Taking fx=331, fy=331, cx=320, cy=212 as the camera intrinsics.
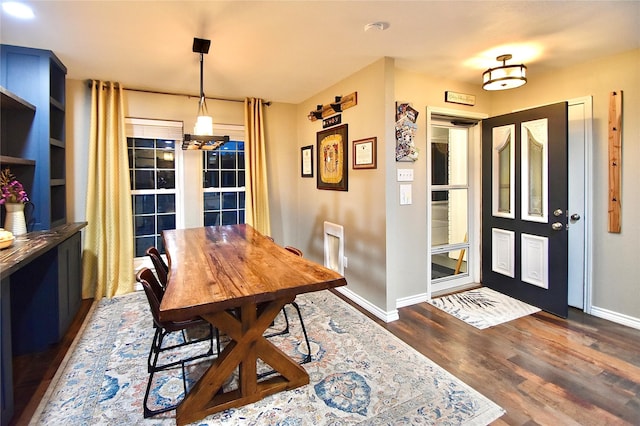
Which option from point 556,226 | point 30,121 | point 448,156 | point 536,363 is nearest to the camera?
point 536,363

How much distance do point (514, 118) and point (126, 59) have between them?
3.99 m

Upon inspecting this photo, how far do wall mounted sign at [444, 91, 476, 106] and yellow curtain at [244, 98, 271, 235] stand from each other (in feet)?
8.05

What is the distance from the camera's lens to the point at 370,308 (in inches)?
134

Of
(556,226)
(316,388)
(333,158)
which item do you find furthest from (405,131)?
(316,388)

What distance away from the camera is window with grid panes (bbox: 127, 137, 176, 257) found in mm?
4262

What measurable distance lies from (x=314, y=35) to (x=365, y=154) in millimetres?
1224

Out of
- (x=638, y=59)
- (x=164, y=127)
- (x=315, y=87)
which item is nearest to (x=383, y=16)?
(x=315, y=87)

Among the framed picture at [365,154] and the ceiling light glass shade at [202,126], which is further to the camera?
the framed picture at [365,154]

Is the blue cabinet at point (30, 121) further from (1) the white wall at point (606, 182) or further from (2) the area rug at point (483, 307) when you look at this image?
(1) the white wall at point (606, 182)

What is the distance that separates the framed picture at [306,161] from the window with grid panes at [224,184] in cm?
87

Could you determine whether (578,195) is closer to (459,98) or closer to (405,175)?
(459,98)

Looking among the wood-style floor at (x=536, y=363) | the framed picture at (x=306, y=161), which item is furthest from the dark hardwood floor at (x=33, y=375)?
the framed picture at (x=306, y=161)

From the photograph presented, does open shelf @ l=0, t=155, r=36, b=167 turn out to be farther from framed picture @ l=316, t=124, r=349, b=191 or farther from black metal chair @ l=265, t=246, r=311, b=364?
framed picture @ l=316, t=124, r=349, b=191

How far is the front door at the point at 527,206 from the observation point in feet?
10.6
